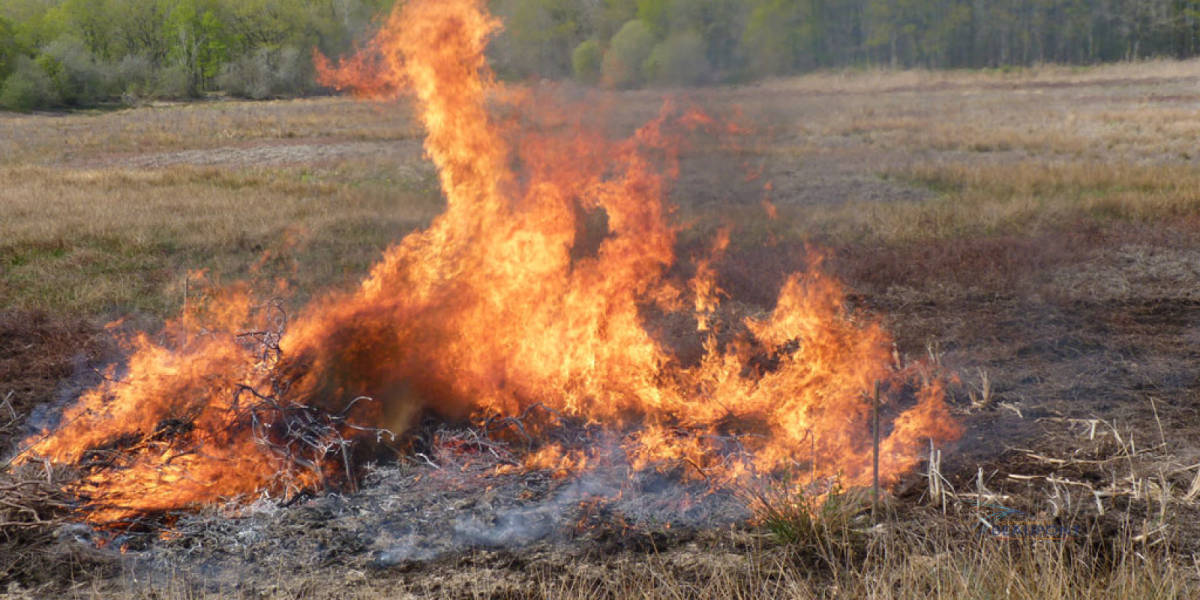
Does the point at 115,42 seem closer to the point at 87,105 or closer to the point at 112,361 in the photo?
the point at 87,105

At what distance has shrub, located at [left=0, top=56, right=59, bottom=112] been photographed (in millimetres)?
37969

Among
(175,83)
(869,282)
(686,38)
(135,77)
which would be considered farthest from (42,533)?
(135,77)

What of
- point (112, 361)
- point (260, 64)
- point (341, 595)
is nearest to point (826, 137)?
point (260, 64)

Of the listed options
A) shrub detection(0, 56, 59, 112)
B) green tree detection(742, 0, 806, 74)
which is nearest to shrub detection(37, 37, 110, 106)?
shrub detection(0, 56, 59, 112)

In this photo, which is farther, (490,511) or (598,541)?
(490,511)

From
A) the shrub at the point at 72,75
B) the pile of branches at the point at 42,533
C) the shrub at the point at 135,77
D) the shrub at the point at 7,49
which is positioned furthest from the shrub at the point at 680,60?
the shrub at the point at 7,49

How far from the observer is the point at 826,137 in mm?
21234

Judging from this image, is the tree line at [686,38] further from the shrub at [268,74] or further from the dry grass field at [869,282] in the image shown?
Answer: the shrub at [268,74]

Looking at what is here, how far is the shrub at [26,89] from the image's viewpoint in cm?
3797

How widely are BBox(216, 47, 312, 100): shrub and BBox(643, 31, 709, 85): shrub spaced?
1391 centimetres

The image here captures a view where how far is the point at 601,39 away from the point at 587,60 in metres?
0.20

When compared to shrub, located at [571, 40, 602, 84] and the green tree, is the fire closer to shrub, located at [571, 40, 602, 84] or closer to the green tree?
shrub, located at [571, 40, 602, 84]

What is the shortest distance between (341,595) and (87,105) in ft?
154

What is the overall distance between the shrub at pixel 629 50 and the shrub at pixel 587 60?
80 mm
